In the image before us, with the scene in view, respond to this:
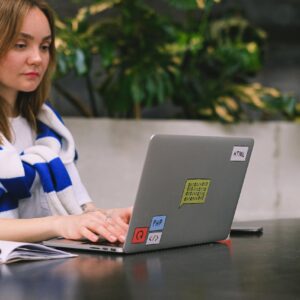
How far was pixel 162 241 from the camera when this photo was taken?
64.7 inches

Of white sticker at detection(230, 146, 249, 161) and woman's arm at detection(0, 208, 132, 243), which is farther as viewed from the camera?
white sticker at detection(230, 146, 249, 161)

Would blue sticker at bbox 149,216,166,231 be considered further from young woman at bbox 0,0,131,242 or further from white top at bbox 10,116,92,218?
white top at bbox 10,116,92,218

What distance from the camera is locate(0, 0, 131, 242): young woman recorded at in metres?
2.05

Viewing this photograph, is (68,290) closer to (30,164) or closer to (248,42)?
(30,164)

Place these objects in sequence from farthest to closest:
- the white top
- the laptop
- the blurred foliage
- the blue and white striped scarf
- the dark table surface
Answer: the blurred foliage
the white top
the blue and white striped scarf
the laptop
the dark table surface

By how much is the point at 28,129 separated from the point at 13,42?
30 centimetres

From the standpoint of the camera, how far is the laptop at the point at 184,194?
5.02ft

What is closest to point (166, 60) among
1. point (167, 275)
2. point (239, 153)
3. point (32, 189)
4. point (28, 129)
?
point (28, 129)

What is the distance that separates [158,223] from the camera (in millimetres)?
1610

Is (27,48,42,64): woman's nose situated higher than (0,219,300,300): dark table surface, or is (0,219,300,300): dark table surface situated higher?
(27,48,42,64): woman's nose

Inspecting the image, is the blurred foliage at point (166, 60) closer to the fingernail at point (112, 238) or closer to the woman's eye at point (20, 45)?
the woman's eye at point (20, 45)

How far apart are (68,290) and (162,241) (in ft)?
1.61

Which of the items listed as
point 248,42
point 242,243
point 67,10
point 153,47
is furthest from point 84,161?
point 242,243

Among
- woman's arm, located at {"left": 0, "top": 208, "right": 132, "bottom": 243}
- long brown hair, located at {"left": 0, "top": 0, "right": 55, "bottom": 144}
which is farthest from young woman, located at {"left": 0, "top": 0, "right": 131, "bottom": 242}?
woman's arm, located at {"left": 0, "top": 208, "right": 132, "bottom": 243}
